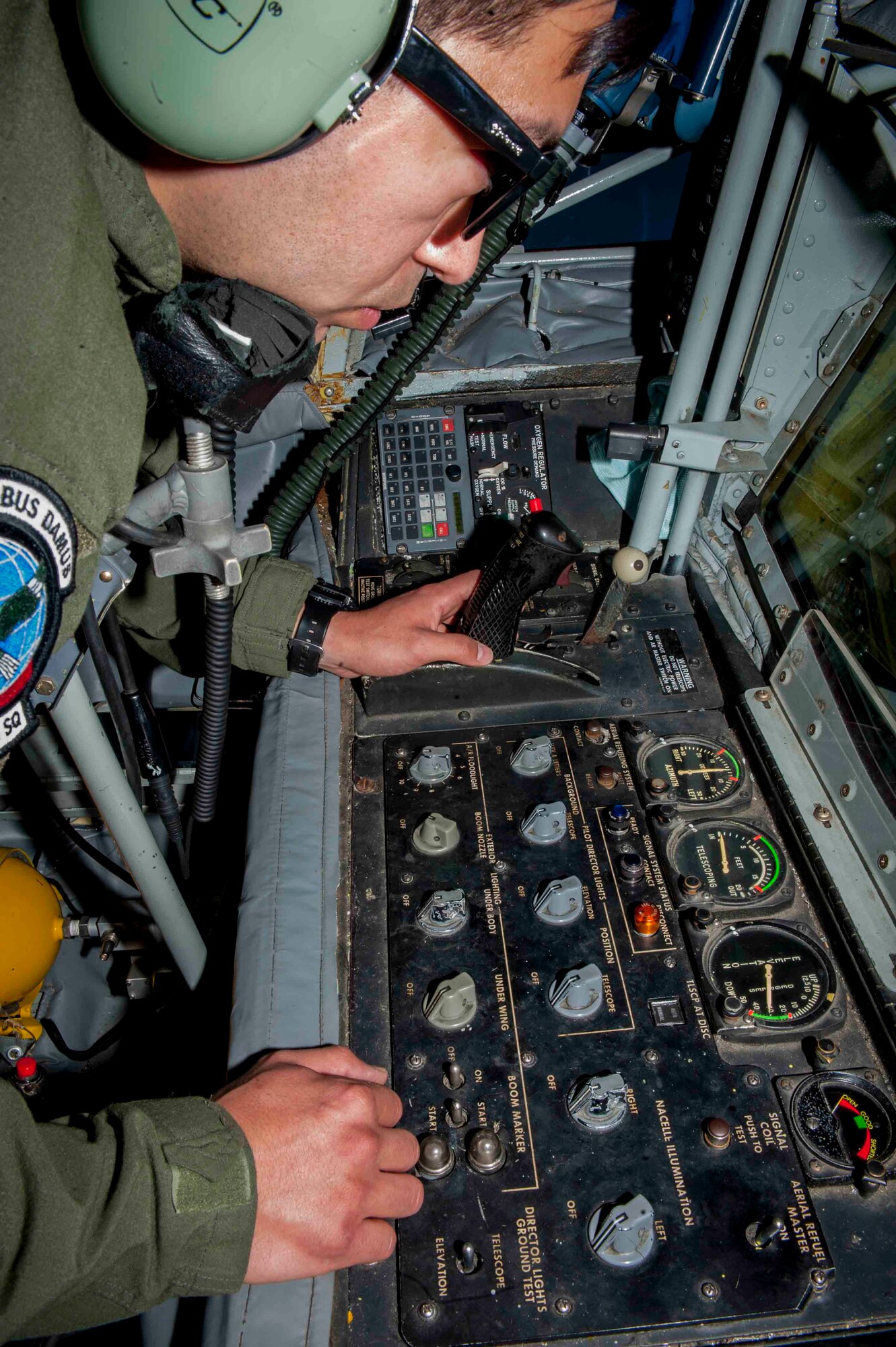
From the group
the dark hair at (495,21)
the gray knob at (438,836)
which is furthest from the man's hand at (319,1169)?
the dark hair at (495,21)

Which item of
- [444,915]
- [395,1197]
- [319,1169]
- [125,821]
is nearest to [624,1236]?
[395,1197]

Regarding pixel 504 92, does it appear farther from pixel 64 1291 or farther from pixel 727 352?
pixel 64 1291

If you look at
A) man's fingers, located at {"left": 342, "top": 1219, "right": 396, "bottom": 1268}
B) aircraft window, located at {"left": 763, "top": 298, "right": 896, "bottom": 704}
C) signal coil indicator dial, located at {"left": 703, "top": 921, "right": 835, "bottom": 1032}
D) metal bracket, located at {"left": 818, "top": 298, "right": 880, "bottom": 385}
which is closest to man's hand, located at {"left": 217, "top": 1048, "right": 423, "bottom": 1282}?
man's fingers, located at {"left": 342, "top": 1219, "right": 396, "bottom": 1268}

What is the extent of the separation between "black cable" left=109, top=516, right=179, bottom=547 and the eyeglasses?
618mm

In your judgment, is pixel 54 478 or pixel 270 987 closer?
pixel 54 478

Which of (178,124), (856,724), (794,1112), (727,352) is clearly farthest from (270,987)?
(727,352)

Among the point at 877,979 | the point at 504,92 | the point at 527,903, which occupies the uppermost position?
the point at 504,92

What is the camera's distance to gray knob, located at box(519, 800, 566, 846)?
1.63m

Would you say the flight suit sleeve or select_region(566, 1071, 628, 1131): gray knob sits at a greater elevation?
select_region(566, 1071, 628, 1131): gray knob

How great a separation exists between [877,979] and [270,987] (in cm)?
91

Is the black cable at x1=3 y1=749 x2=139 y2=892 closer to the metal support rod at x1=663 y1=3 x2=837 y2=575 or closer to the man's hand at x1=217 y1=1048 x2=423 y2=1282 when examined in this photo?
the man's hand at x1=217 y1=1048 x2=423 y2=1282

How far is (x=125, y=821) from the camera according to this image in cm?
153

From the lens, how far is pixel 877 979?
4.61 feet

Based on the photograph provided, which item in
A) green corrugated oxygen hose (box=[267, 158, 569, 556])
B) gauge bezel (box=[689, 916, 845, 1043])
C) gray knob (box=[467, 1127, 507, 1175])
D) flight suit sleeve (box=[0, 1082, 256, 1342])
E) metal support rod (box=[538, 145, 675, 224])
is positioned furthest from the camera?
metal support rod (box=[538, 145, 675, 224])
